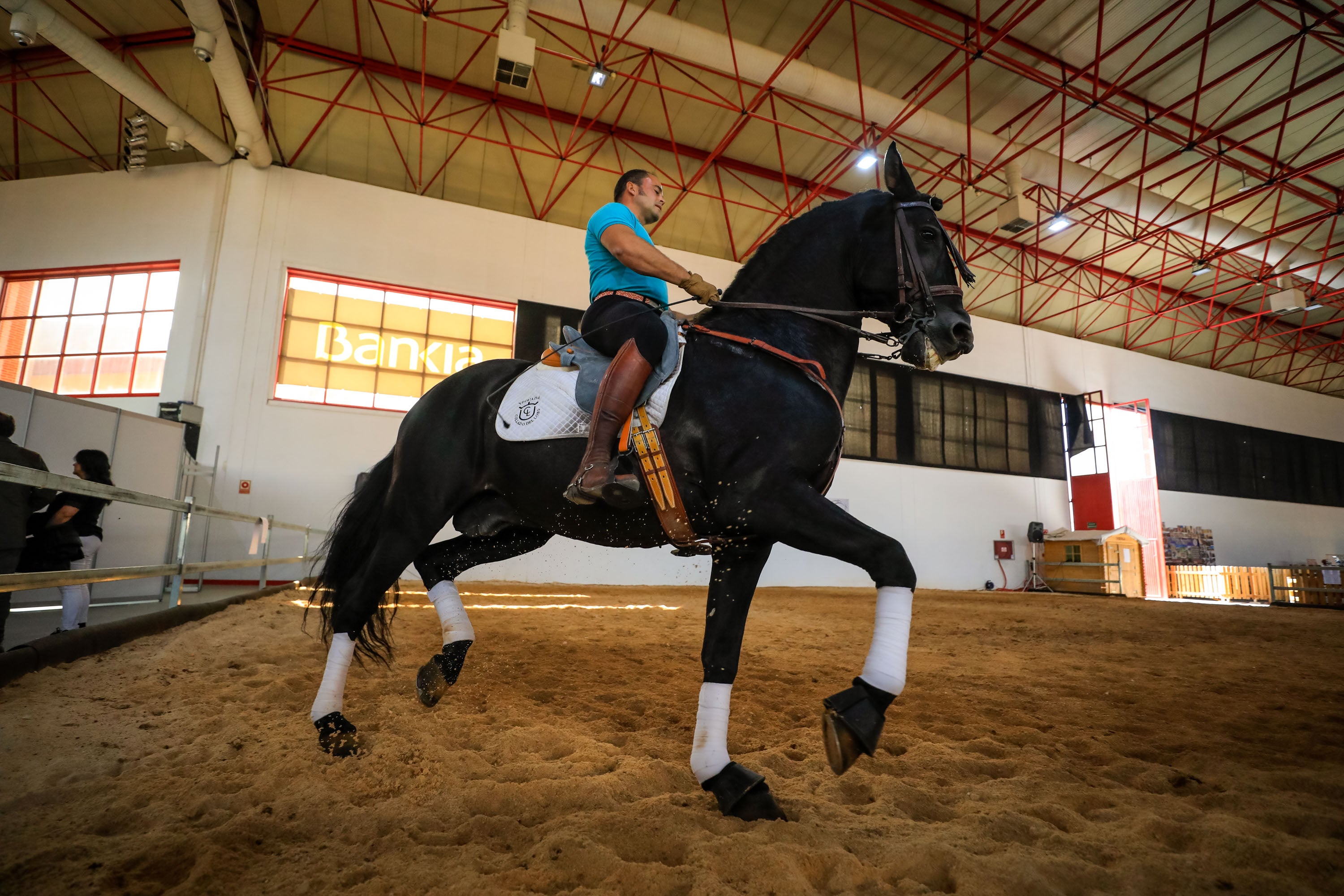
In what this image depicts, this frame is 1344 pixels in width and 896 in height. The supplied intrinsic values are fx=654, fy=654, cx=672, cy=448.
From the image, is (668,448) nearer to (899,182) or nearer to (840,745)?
(840,745)

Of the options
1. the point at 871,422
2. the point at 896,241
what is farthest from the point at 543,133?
the point at 896,241

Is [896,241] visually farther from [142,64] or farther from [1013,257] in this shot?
[1013,257]

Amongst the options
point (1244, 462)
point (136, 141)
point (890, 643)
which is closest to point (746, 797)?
point (890, 643)

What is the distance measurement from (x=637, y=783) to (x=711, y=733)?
0.92 feet

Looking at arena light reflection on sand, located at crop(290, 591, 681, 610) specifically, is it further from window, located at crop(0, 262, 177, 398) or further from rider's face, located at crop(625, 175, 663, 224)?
window, located at crop(0, 262, 177, 398)

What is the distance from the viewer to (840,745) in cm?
176

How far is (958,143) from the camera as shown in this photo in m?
11.1

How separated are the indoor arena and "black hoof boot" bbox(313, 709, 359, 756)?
3 centimetres

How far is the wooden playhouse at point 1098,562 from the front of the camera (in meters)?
13.9

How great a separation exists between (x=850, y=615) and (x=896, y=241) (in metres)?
6.25

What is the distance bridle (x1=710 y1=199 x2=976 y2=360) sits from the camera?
2355 millimetres

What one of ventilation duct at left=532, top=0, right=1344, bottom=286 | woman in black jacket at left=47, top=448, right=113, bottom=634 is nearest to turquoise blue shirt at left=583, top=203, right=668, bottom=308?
woman in black jacket at left=47, top=448, right=113, bottom=634

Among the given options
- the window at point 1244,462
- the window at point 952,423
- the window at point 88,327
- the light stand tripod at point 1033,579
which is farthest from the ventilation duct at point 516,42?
the window at point 1244,462

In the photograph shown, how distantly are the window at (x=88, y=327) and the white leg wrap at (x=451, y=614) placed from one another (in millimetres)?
10451
